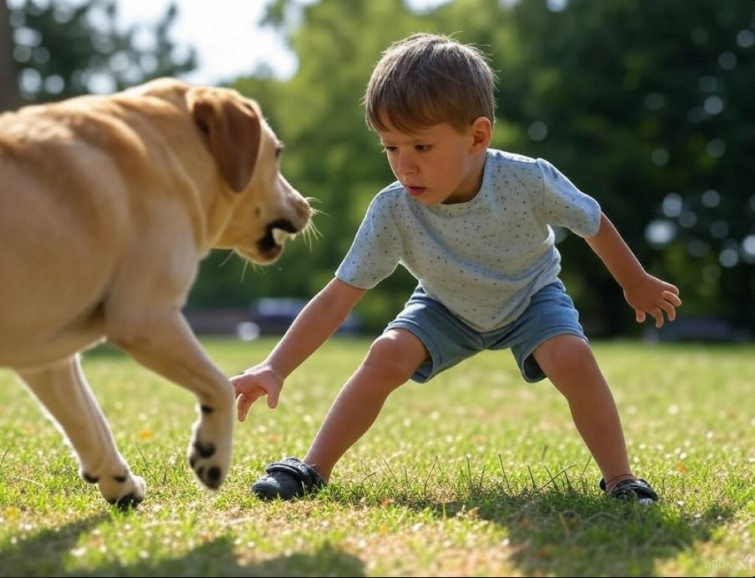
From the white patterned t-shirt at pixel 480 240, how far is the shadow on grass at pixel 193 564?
177 cm

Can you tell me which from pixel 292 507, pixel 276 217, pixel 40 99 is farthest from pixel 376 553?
pixel 40 99

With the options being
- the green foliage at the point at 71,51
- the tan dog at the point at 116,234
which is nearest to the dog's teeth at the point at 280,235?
the tan dog at the point at 116,234

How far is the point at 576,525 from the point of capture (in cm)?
389

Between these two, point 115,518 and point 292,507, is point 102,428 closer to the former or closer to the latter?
point 115,518

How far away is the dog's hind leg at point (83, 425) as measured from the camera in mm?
4168

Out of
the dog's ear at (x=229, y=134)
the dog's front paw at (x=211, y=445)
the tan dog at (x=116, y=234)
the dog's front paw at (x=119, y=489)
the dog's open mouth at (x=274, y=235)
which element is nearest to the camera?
the tan dog at (x=116, y=234)

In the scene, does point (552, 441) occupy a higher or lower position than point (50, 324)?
lower

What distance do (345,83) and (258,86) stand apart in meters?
5.19

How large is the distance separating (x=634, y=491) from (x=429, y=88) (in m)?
1.90

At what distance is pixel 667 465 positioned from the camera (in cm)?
563

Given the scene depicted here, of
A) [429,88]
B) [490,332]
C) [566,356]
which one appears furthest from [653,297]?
[429,88]

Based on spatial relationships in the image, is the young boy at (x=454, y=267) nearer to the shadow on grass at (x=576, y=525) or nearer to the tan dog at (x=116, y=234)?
the shadow on grass at (x=576, y=525)

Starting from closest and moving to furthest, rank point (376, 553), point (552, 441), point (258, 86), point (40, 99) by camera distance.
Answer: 1. point (376, 553)
2. point (552, 441)
3. point (40, 99)
4. point (258, 86)

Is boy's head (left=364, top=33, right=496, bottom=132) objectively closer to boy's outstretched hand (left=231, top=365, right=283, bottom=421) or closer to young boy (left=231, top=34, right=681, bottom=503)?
young boy (left=231, top=34, right=681, bottom=503)
